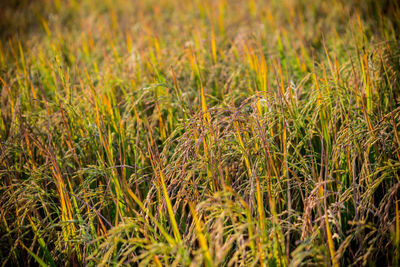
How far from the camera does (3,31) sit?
3982mm

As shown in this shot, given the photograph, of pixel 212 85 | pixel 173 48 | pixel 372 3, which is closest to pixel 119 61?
pixel 173 48

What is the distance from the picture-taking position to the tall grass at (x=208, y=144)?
3.24 ft

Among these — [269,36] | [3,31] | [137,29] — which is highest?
[3,31]

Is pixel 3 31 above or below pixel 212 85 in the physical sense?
above

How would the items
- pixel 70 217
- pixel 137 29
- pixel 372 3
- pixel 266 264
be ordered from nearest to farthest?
1. pixel 266 264
2. pixel 70 217
3. pixel 372 3
4. pixel 137 29

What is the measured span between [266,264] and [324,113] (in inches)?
32.2

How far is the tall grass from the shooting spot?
38.9 inches

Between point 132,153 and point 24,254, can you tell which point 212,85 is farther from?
point 24,254

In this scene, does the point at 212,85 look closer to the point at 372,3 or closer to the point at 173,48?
the point at 173,48

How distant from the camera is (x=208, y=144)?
1.22m

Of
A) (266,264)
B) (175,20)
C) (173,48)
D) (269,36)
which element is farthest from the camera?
(175,20)

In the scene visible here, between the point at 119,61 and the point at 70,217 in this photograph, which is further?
the point at 119,61

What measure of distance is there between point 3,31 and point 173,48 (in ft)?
9.83

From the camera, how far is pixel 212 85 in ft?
6.87
